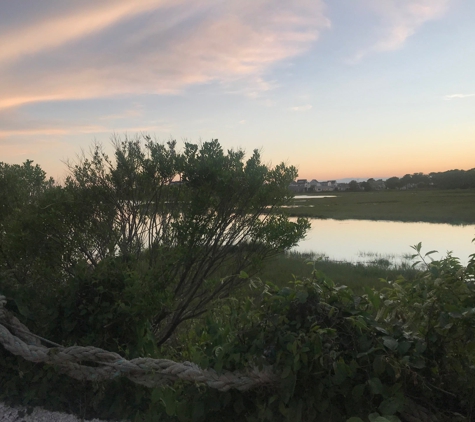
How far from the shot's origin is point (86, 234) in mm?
6094

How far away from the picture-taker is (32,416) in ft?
10.5

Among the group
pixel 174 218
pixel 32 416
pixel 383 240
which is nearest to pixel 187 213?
pixel 174 218

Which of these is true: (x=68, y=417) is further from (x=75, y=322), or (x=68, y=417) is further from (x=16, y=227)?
(x=16, y=227)

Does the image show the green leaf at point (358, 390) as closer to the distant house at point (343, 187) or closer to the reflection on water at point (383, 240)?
the reflection on water at point (383, 240)

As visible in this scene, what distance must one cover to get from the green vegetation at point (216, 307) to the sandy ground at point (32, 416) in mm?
73

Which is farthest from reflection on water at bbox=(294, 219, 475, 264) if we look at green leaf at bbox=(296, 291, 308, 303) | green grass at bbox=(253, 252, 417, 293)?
green leaf at bbox=(296, 291, 308, 303)

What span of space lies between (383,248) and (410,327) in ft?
70.2

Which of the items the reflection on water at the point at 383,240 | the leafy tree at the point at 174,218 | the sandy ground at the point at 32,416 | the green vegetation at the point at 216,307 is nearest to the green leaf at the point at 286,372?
the green vegetation at the point at 216,307

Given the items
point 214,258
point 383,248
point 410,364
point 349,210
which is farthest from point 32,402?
point 349,210

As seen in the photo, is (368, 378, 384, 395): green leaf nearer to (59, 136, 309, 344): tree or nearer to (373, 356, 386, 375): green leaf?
(373, 356, 386, 375): green leaf

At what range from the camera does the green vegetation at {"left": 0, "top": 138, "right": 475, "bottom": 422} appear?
2037mm

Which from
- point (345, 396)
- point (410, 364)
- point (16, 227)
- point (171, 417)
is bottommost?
point (171, 417)

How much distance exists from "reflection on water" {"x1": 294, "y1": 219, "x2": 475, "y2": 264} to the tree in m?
11.2

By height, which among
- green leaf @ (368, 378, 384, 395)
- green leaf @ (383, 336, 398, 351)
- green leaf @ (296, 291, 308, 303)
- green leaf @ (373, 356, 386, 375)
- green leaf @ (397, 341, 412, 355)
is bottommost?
green leaf @ (368, 378, 384, 395)
